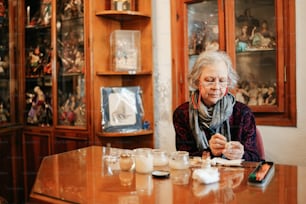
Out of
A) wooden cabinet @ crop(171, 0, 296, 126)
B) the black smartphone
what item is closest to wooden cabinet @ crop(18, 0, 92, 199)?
wooden cabinet @ crop(171, 0, 296, 126)

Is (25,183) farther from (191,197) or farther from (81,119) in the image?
(191,197)

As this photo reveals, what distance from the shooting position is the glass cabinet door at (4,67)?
10.2ft

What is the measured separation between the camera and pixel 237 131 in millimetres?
1982

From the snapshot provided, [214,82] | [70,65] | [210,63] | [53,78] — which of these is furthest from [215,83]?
[53,78]

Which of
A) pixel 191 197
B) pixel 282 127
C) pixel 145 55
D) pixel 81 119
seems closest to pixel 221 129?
pixel 282 127

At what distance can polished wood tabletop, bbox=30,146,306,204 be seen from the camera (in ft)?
3.64

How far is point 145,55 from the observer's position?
2943mm

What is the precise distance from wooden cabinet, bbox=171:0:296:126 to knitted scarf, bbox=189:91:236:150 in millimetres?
470

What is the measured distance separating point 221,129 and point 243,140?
14cm

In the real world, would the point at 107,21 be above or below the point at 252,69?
above

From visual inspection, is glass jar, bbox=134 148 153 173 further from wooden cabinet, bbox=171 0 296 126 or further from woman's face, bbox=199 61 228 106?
wooden cabinet, bbox=171 0 296 126

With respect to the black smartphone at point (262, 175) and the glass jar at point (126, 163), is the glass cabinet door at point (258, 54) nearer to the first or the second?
the black smartphone at point (262, 175)

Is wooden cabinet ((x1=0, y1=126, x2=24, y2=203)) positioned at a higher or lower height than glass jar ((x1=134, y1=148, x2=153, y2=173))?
lower

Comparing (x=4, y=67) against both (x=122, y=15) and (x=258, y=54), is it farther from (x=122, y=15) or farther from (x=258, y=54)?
(x=258, y=54)
